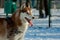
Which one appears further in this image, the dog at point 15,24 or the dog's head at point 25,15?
the dog's head at point 25,15

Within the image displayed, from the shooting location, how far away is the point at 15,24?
6570 mm

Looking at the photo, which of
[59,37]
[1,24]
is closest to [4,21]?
[1,24]

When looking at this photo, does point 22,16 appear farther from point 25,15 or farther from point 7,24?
point 7,24

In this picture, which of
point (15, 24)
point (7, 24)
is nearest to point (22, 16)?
point (15, 24)

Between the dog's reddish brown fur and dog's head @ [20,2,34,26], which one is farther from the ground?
dog's head @ [20,2,34,26]

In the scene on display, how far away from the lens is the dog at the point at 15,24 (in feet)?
21.2

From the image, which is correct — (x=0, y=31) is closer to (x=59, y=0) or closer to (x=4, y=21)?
(x=4, y=21)

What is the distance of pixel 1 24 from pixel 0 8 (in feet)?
53.8

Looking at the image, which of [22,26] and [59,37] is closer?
[22,26]

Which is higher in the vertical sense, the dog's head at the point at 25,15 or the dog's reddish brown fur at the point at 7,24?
the dog's head at the point at 25,15

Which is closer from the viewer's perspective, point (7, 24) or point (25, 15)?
point (7, 24)

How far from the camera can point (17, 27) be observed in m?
6.61

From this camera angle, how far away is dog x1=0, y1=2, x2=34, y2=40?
6469 millimetres

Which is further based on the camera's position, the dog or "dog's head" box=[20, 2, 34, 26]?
"dog's head" box=[20, 2, 34, 26]
